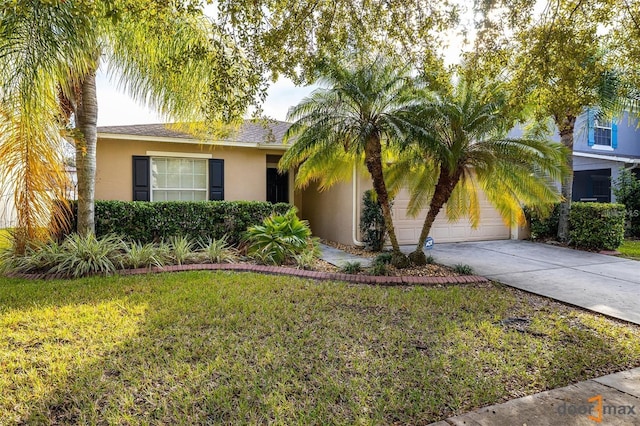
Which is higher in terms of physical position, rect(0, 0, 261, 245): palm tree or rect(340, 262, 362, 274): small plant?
rect(0, 0, 261, 245): palm tree

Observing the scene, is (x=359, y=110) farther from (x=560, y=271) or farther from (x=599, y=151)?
(x=599, y=151)

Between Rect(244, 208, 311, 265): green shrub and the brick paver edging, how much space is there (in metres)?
0.63

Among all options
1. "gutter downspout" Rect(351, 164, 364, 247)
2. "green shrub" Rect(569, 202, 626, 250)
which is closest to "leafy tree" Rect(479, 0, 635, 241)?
"gutter downspout" Rect(351, 164, 364, 247)

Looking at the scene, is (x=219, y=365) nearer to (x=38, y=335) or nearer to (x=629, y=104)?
(x=38, y=335)

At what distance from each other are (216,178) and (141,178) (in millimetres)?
2226

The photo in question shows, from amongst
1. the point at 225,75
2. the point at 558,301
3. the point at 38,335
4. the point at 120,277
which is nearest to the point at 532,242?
the point at 558,301

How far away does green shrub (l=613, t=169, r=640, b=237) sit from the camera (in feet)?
46.5

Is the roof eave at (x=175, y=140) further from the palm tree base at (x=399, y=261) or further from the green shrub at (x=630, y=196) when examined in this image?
the green shrub at (x=630, y=196)

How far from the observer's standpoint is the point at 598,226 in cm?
1103

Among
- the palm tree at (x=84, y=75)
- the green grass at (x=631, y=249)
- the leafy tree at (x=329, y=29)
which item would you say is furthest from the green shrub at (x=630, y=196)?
the palm tree at (x=84, y=75)

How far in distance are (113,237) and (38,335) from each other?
15.1ft

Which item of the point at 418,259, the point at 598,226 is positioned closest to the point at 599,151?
the point at 598,226

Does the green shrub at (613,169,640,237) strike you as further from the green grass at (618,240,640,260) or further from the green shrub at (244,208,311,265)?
the green shrub at (244,208,311,265)

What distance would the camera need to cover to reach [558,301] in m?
6.23
